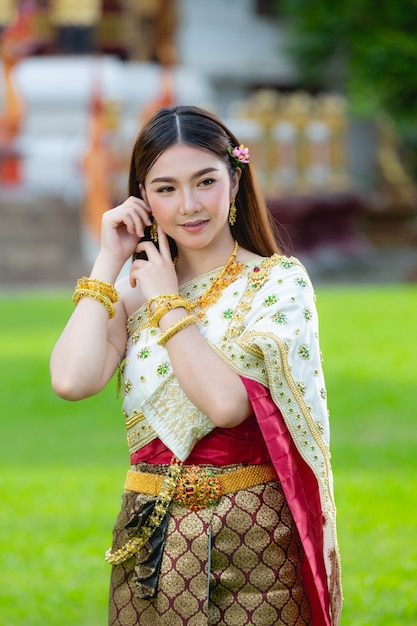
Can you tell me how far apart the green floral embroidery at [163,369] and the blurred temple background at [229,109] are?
11.0 meters

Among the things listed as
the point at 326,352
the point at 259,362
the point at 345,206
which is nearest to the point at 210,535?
the point at 259,362

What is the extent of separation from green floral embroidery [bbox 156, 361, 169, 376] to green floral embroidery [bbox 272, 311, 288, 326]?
25cm

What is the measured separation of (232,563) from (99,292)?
0.66m

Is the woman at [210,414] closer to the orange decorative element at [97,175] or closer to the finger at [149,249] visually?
the finger at [149,249]

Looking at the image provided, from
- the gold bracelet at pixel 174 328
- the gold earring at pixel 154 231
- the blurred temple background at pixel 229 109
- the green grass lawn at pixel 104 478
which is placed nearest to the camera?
the gold bracelet at pixel 174 328

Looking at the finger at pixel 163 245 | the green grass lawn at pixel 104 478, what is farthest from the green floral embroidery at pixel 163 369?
the green grass lawn at pixel 104 478

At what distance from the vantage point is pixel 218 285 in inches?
112

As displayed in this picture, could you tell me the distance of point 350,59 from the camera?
24.7m

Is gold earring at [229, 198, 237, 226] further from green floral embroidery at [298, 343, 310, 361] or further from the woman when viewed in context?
green floral embroidery at [298, 343, 310, 361]

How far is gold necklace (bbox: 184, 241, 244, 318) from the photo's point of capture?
283 cm

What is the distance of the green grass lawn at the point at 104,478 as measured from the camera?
4.91 metres

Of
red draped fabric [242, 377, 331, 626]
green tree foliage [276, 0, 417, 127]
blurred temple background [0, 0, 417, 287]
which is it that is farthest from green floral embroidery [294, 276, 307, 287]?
green tree foliage [276, 0, 417, 127]

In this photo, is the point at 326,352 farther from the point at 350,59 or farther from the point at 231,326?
the point at 350,59

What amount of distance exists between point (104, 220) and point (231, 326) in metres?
0.40
